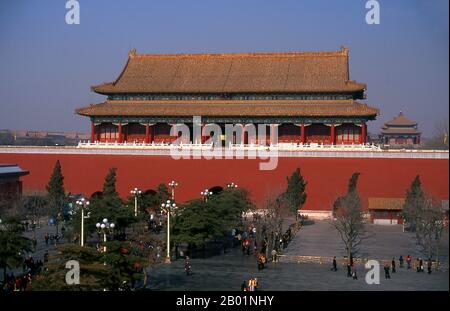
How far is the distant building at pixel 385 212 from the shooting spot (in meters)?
30.6

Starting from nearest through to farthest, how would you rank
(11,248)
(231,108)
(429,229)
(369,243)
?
1. (11,248)
2. (429,229)
3. (369,243)
4. (231,108)

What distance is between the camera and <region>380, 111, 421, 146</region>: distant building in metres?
67.9

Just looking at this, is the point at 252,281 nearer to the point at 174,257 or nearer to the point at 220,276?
the point at 220,276

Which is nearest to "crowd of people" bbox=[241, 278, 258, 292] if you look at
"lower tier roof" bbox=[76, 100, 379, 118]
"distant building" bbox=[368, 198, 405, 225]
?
"distant building" bbox=[368, 198, 405, 225]

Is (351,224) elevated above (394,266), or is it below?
above

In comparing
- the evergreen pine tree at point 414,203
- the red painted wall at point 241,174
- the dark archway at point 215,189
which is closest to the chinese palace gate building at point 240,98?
the red painted wall at point 241,174

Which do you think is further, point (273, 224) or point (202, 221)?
point (273, 224)

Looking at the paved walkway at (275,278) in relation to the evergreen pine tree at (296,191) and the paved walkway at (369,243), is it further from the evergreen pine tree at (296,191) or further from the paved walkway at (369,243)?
the evergreen pine tree at (296,191)

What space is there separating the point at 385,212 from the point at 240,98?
11357 mm

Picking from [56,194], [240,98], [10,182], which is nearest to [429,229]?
[56,194]

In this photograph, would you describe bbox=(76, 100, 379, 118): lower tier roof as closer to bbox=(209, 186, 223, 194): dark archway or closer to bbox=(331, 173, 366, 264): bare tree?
bbox=(209, 186, 223, 194): dark archway

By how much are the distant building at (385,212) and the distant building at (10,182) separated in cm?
1572

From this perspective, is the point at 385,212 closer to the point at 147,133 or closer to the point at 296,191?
the point at 296,191

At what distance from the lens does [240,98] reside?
3838 centimetres
